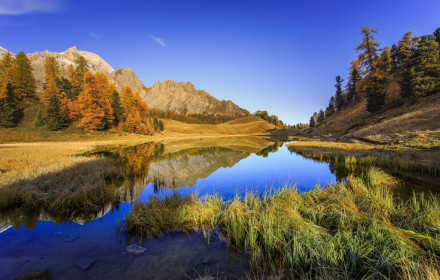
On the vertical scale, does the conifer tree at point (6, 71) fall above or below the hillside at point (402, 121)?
above

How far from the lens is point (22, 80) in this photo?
181 ft

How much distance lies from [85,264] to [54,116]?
53.9 meters

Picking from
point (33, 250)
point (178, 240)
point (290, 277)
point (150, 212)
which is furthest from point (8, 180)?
point (290, 277)

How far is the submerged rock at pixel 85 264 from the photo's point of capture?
4.26 m

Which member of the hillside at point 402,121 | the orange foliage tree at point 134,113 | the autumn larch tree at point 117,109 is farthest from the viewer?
the orange foliage tree at point 134,113

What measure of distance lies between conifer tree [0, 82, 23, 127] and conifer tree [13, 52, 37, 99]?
282 cm

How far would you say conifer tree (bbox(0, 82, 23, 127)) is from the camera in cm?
4234

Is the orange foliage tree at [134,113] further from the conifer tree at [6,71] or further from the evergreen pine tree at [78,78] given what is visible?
the conifer tree at [6,71]

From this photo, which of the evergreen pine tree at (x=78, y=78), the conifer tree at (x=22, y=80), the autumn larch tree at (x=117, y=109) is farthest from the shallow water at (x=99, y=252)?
the conifer tree at (x=22, y=80)

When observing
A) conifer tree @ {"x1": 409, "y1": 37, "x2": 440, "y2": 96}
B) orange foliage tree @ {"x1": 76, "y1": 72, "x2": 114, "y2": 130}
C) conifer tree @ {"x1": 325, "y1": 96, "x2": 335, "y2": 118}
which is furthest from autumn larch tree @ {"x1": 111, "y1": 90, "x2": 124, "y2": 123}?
conifer tree @ {"x1": 325, "y1": 96, "x2": 335, "y2": 118}

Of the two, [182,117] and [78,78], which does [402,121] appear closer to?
[78,78]

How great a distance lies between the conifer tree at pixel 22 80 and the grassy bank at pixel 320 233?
7450 cm

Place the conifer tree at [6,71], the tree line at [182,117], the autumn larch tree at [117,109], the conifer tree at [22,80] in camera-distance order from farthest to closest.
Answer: the tree line at [182,117] < the autumn larch tree at [117,109] < the conifer tree at [6,71] < the conifer tree at [22,80]

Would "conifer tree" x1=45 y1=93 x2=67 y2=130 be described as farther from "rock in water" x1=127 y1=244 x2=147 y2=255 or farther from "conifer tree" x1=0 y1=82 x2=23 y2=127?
"rock in water" x1=127 y1=244 x2=147 y2=255
